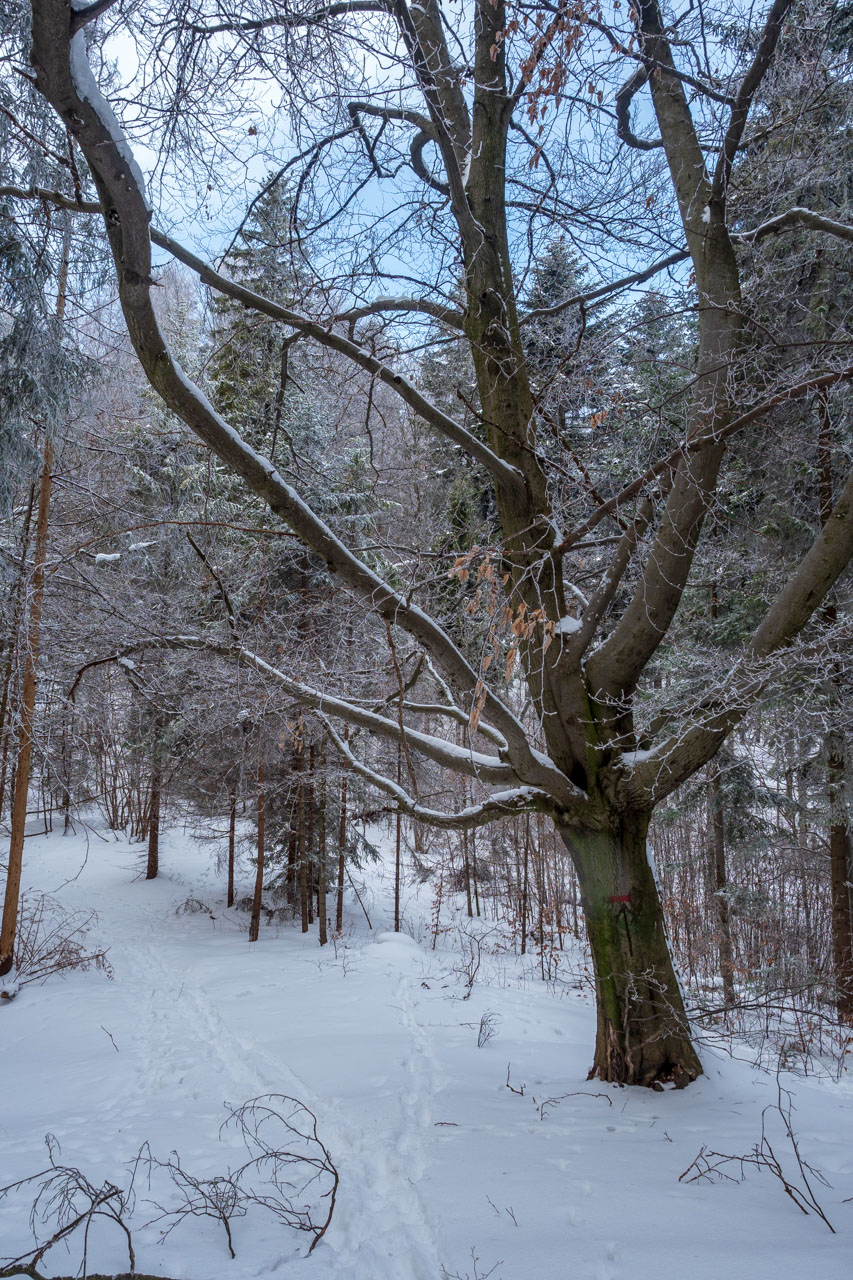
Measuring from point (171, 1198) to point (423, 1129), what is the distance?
1.40m

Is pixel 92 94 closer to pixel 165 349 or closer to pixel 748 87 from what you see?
pixel 165 349

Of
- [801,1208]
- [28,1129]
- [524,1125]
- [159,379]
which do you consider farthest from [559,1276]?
[159,379]

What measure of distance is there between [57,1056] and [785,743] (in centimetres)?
703

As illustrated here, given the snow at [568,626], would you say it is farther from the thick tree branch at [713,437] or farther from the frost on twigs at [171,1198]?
the frost on twigs at [171,1198]

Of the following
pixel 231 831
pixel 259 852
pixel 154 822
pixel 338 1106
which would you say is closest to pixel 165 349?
pixel 338 1106

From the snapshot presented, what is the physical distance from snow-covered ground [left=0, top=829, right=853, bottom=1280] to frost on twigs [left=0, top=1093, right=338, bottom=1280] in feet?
0.19

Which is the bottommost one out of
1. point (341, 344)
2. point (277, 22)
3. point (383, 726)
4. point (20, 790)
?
point (20, 790)

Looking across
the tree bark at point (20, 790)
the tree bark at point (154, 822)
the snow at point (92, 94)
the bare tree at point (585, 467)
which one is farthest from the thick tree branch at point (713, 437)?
the tree bark at point (154, 822)

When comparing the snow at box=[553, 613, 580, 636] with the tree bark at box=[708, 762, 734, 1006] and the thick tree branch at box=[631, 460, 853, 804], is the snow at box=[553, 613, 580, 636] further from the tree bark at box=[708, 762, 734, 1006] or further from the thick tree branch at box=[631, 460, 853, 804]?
the tree bark at box=[708, 762, 734, 1006]

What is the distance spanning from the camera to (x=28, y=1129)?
165 inches

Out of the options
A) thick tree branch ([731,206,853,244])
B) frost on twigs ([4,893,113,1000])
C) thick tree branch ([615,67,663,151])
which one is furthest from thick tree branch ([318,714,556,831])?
frost on twigs ([4,893,113,1000])

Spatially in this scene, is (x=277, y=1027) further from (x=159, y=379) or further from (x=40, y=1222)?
(x=159, y=379)

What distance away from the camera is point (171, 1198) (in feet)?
10.1

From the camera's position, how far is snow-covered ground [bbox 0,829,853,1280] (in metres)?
2.55
